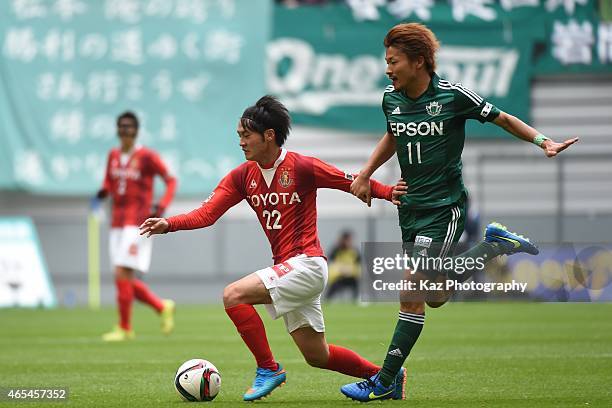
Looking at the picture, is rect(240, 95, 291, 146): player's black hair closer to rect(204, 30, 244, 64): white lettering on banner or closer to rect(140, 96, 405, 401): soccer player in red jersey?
rect(140, 96, 405, 401): soccer player in red jersey

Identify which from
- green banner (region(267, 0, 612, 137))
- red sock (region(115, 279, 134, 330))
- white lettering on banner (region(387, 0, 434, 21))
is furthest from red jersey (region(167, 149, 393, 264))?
white lettering on banner (region(387, 0, 434, 21))

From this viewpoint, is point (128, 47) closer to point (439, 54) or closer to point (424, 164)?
point (439, 54)

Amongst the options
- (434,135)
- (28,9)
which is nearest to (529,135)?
(434,135)

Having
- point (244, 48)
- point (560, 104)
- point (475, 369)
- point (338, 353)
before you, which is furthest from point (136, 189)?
point (560, 104)

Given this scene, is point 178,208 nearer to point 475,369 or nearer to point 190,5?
point 190,5

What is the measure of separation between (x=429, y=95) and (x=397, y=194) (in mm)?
642

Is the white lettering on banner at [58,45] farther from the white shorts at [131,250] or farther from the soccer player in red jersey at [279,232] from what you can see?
the soccer player in red jersey at [279,232]

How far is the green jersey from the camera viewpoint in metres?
7.35

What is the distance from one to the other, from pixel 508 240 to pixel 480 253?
0.61ft

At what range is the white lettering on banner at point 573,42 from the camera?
77.5ft

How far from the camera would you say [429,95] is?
7379 mm

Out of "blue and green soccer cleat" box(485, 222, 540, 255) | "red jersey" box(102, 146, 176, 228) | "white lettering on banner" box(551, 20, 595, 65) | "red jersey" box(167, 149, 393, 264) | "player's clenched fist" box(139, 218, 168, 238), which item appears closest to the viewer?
"player's clenched fist" box(139, 218, 168, 238)

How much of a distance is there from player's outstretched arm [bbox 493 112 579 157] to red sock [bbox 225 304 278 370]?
191cm

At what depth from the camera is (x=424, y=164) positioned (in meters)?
7.38
